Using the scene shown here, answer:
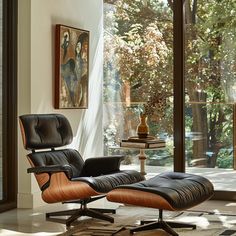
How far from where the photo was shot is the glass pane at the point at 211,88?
6.68 metres

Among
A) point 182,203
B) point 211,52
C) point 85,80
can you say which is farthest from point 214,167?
point 182,203

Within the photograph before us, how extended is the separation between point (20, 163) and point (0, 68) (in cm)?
99

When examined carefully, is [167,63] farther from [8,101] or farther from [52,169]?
[52,169]

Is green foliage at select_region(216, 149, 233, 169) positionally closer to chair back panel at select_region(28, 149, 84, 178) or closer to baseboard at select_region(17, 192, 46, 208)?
chair back panel at select_region(28, 149, 84, 178)

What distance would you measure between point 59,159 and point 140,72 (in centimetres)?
195

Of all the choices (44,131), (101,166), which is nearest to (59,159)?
(44,131)

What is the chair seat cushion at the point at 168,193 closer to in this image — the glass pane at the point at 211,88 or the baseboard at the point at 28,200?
the baseboard at the point at 28,200

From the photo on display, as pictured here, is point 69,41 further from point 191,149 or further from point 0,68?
point 191,149

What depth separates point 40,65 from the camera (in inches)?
250

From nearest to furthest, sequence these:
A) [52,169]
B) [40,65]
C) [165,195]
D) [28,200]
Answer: [165,195] < [52,169] < [28,200] < [40,65]

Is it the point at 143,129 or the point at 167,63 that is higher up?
the point at 167,63

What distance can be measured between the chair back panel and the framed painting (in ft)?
3.30

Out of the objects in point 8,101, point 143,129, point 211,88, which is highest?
point 211,88

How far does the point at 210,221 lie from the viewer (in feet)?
17.6
